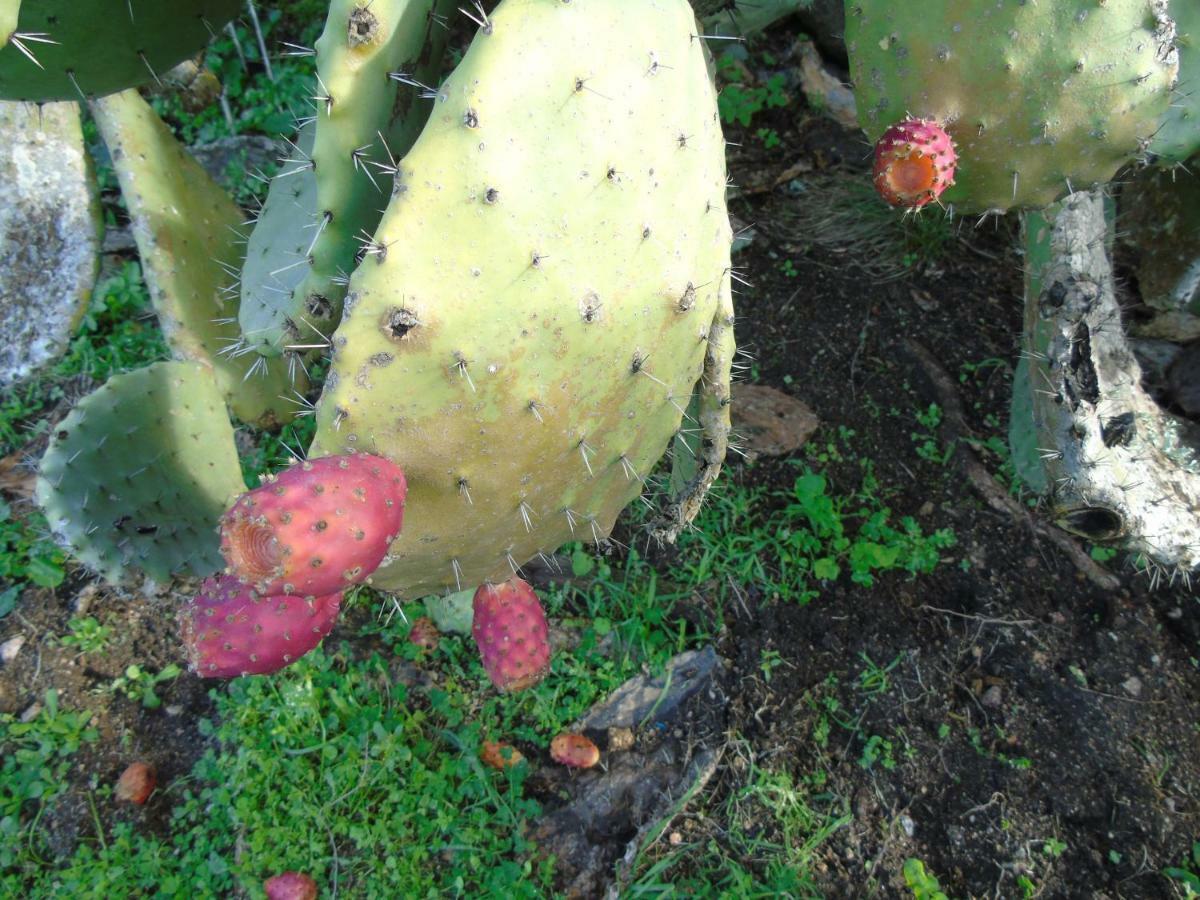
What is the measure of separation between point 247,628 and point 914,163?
1194mm

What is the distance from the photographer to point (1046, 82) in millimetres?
1328

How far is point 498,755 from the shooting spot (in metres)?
1.85

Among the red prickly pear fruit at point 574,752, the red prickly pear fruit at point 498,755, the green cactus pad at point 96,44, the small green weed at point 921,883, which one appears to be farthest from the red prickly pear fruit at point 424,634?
the green cactus pad at point 96,44

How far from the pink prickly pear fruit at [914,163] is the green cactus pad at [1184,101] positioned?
1.50 ft

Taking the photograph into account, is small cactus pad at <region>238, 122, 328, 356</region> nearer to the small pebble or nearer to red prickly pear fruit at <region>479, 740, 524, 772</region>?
red prickly pear fruit at <region>479, 740, 524, 772</region>

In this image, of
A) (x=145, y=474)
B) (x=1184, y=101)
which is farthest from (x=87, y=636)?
(x=1184, y=101)

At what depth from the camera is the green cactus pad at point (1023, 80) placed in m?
1.31

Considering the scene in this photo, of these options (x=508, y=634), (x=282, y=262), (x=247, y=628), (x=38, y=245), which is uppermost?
(x=282, y=262)

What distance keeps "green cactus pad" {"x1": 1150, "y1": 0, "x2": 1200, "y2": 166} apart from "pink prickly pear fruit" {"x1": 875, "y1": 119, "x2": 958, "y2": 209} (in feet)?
1.50

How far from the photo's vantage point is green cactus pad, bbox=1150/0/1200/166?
1434mm

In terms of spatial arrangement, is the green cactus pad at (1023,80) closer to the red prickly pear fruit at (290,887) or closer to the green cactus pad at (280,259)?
the green cactus pad at (280,259)

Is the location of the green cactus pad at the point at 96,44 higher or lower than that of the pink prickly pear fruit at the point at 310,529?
higher

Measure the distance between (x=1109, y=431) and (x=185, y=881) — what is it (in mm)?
2178

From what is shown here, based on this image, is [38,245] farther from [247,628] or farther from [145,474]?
[247,628]
